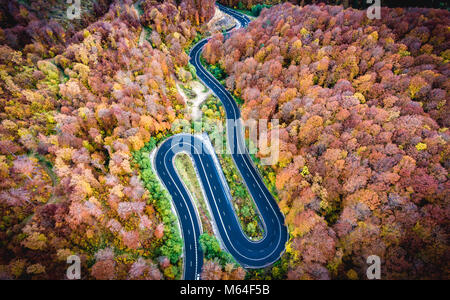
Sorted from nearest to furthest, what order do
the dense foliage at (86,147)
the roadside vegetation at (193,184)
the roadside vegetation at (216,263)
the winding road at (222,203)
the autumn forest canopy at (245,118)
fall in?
the autumn forest canopy at (245,118)
the dense foliage at (86,147)
the roadside vegetation at (216,263)
the winding road at (222,203)
the roadside vegetation at (193,184)

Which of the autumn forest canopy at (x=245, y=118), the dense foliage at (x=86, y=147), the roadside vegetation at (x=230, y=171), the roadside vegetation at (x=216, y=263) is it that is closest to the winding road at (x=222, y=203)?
the roadside vegetation at (x=230, y=171)

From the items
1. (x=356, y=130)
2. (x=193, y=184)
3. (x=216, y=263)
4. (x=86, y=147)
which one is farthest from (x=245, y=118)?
(x=86, y=147)

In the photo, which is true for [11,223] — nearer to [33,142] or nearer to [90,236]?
[90,236]

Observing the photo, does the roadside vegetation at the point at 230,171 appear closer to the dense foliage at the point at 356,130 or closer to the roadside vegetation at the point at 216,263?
the roadside vegetation at the point at 216,263

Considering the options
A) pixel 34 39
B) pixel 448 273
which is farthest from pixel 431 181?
pixel 34 39

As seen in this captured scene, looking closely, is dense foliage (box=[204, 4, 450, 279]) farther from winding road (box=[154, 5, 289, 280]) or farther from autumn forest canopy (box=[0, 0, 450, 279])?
winding road (box=[154, 5, 289, 280])

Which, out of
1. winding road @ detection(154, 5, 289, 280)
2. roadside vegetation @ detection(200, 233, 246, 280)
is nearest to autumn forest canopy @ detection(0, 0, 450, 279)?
roadside vegetation @ detection(200, 233, 246, 280)
